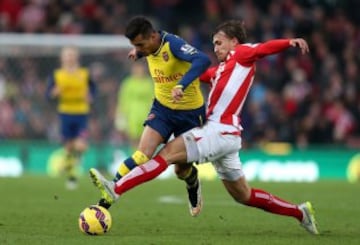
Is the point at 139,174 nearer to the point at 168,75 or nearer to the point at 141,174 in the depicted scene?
the point at 141,174

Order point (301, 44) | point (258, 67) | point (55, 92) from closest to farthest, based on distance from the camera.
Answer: point (301, 44) → point (55, 92) → point (258, 67)

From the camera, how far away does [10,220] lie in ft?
36.7

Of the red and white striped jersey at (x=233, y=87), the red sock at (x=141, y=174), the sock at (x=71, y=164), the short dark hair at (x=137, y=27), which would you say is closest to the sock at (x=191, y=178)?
the red and white striped jersey at (x=233, y=87)

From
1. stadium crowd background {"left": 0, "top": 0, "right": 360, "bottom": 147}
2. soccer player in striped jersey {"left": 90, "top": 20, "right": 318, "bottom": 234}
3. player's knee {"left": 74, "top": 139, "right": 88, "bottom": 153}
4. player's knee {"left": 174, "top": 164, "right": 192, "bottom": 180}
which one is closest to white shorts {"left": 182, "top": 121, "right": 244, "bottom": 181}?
soccer player in striped jersey {"left": 90, "top": 20, "right": 318, "bottom": 234}

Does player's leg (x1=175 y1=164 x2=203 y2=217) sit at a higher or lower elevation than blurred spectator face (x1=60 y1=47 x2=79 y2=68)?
higher

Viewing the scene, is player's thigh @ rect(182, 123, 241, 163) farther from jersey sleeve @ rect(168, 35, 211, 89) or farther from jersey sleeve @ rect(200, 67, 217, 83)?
jersey sleeve @ rect(200, 67, 217, 83)

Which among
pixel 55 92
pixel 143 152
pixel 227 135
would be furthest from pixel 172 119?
pixel 55 92

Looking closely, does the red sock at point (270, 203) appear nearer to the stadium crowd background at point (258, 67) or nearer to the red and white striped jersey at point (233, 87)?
the red and white striped jersey at point (233, 87)

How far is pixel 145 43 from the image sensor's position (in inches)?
407

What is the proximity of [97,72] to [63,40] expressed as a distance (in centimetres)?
109

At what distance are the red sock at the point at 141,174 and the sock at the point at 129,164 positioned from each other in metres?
0.17

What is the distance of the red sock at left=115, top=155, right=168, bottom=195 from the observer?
31.7 feet

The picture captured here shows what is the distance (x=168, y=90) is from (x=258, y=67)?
14712mm

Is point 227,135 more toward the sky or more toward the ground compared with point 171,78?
more toward the ground
